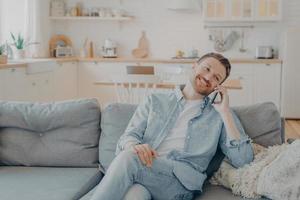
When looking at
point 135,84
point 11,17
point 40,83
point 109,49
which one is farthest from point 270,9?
point 11,17

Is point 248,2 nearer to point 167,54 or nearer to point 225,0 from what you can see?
point 225,0

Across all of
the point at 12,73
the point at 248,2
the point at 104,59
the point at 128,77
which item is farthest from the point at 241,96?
the point at 12,73

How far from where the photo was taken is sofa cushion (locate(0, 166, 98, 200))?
2132mm

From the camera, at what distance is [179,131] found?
2266 mm

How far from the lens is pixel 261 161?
2.16 m

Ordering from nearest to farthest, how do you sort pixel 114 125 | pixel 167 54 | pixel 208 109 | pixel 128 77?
1. pixel 208 109
2. pixel 114 125
3. pixel 128 77
4. pixel 167 54

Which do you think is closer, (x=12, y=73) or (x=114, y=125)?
(x=114, y=125)

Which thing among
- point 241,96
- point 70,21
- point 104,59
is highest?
point 70,21

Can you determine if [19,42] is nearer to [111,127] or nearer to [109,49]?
[109,49]

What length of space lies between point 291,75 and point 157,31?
82.7 inches

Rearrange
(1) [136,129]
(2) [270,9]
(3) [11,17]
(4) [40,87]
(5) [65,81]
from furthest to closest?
(2) [270,9] < (5) [65,81] < (3) [11,17] < (4) [40,87] < (1) [136,129]

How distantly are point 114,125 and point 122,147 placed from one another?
13.9 inches

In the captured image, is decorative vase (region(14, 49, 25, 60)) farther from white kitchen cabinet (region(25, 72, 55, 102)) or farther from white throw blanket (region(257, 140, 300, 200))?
white throw blanket (region(257, 140, 300, 200))

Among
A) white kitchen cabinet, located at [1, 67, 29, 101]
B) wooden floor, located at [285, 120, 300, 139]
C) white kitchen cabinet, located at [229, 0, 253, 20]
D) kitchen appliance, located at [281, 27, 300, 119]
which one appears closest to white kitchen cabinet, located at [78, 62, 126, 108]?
white kitchen cabinet, located at [1, 67, 29, 101]
